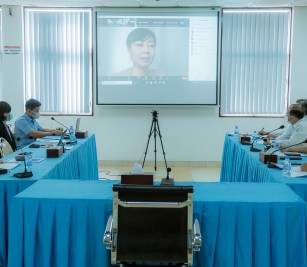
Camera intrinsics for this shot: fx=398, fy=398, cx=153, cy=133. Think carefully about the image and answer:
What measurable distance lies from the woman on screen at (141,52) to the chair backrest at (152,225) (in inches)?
201

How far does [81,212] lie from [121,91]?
188 inches

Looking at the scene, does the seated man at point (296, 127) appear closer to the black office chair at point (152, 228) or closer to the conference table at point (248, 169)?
the conference table at point (248, 169)

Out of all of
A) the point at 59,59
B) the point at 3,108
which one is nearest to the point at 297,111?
the point at 3,108

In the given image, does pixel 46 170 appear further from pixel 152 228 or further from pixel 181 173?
pixel 181 173

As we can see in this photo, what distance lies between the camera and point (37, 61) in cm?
A: 704

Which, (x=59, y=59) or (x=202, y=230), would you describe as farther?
(x=59, y=59)

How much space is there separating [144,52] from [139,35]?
0.99 ft

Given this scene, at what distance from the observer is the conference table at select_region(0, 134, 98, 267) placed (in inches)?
115

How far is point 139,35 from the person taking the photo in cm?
688

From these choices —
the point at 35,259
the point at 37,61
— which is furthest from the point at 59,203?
the point at 37,61

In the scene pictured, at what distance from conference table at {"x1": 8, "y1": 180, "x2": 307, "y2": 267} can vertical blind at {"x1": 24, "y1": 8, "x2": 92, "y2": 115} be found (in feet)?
15.8

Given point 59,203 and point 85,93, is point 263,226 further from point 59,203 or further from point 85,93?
point 85,93

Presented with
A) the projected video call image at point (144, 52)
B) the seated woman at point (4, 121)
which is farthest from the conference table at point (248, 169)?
the seated woman at point (4, 121)

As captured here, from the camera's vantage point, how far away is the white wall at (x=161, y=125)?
6992mm
